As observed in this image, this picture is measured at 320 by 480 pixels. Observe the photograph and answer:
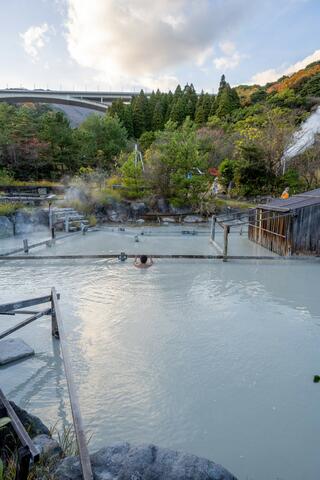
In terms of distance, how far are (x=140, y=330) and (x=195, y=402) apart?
6.54 ft

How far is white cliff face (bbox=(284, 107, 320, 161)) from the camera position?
81.4 ft

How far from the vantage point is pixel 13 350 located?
463 centimetres

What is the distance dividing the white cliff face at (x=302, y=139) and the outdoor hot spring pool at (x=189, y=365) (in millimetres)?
19065

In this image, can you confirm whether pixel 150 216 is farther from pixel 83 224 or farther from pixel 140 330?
pixel 140 330

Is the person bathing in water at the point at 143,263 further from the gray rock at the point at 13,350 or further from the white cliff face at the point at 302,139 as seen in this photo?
the white cliff face at the point at 302,139

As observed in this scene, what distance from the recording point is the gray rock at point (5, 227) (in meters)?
15.1

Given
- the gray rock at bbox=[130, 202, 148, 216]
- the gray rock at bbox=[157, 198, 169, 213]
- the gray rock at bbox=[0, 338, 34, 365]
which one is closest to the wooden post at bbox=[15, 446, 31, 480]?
the gray rock at bbox=[0, 338, 34, 365]

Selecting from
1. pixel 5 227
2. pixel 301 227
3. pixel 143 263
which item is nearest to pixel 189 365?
pixel 143 263

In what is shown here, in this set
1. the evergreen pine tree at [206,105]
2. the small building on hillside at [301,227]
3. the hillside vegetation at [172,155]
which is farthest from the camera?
the evergreen pine tree at [206,105]

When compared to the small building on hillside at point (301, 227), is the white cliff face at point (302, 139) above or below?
above

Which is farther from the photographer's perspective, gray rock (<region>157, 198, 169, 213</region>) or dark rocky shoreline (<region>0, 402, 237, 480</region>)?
gray rock (<region>157, 198, 169, 213</region>)

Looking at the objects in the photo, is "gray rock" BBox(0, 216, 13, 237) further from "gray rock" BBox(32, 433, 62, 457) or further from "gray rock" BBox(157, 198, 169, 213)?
"gray rock" BBox(32, 433, 62, 457)

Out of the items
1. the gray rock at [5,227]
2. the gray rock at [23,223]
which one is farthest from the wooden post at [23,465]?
the gray rock at [23,223]

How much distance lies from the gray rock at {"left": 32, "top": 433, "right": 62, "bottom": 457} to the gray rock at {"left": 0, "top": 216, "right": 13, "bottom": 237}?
1432 cm
